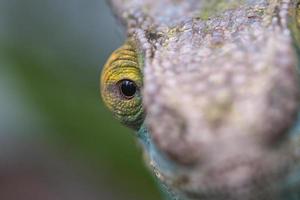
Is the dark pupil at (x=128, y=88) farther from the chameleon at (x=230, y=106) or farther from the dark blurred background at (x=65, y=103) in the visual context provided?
the dark blurred background at (x=65, y=103)

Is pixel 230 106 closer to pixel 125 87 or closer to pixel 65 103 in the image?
pixel 125 87

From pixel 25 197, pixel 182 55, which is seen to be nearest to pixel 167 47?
pixel 182 55

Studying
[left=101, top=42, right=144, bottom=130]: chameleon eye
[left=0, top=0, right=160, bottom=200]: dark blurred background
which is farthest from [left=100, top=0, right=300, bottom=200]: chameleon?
[left=0, top=0, right=160, bottom=200]: dark blurred background

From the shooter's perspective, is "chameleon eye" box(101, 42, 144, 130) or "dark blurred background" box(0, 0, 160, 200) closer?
"chameleon eye" box(101, 42, 144, 130)

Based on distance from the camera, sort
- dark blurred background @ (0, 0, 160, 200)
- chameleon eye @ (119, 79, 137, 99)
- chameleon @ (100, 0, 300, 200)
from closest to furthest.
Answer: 1. chameleon @ (100, 0, 300, 200)
2. chameleon eye @ (119, 79, 137, 99)
3. dark blurred background @ (0, 0, 160, 200)

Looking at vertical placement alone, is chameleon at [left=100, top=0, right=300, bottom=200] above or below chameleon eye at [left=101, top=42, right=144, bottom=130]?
below

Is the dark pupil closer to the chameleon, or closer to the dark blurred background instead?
the chameleon

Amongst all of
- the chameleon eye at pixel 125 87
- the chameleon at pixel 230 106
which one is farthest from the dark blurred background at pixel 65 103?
the chameleon at pixel 230 106

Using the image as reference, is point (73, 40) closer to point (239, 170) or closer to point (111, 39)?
point (111, 39)
